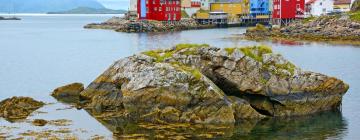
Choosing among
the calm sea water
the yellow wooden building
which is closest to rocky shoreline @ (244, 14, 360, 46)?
the calm sea water

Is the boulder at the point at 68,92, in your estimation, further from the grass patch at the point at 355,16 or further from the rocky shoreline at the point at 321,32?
the grass patch at the point at 355,16

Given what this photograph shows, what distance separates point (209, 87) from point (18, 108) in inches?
443

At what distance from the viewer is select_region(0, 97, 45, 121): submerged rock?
1208 inches

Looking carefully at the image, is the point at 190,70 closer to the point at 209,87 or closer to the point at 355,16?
the point at 209,87

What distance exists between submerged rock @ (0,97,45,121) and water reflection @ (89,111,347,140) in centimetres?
459

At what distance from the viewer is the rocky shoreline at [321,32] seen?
8781cm

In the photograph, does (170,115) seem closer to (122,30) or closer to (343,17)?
(343,17)

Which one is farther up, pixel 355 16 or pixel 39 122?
pixel 355 16

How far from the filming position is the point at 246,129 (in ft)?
91.8

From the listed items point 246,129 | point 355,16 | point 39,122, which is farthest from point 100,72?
point 355,16

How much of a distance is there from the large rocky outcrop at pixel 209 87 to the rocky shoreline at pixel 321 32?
2073 inches

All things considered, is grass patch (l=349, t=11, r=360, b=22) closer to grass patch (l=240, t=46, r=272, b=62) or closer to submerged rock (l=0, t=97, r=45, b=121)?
grass patch (l=240, t=46, r=272, b=62)

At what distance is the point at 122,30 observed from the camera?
135 meters

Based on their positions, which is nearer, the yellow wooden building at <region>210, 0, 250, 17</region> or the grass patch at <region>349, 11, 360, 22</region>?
the grass patch at <region>349, 11, 360, 22</region>
